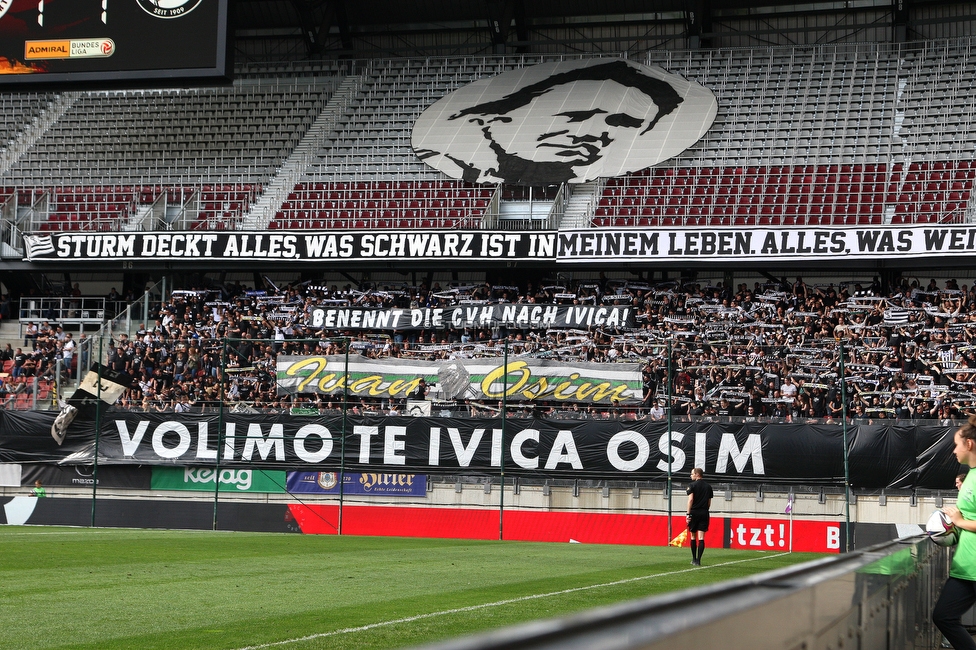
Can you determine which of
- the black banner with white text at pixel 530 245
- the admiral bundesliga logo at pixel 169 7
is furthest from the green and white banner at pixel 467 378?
the admiral bundesliga logo at pixel 169 7

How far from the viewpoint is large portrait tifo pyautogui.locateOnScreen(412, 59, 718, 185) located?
3841cm

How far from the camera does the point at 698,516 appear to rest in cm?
1656

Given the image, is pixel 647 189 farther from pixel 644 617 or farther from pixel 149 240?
pixel 644 617

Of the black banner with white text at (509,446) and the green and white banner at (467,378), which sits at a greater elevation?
the green and white banner at (467,378)

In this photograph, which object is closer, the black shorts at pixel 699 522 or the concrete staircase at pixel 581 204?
the black shorts at pixel 699 522

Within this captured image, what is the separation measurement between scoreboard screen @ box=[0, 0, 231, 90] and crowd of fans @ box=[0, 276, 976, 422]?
22.9ft

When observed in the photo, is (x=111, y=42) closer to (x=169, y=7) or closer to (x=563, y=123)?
(x=169, y=7)

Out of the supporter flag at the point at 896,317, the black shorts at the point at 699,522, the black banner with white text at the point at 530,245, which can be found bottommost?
the black shorts at the point at 699,522

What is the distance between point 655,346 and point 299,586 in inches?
520

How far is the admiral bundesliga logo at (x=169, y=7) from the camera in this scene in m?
34.6

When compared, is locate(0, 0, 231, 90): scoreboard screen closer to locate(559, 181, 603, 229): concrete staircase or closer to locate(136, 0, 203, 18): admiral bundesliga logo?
locate(136, 0, 203, 18): admiral bundesliga logo

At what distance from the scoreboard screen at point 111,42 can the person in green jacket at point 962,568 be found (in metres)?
30.5

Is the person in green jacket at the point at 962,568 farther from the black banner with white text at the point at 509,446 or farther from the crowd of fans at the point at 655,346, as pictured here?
the crowd of fans at the point at 655,346

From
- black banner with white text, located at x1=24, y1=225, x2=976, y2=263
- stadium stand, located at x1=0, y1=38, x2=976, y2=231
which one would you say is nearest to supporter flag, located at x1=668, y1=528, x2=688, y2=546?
black banner with white text, located at x1=24, y1=225, x2=976, y2=263
